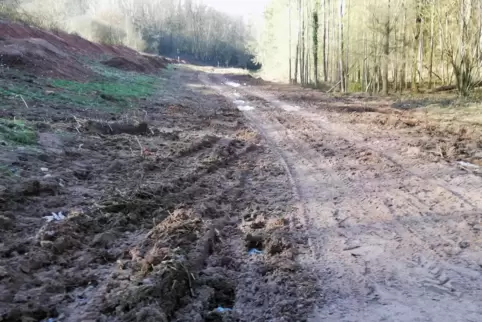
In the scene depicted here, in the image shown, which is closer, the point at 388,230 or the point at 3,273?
the point at 3,273

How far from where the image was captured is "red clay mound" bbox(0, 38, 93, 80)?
44.7ft

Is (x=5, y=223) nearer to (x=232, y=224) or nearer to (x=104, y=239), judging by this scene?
(x=104, y=239)

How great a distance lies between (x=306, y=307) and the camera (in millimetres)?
2990

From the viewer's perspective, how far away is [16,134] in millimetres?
6176

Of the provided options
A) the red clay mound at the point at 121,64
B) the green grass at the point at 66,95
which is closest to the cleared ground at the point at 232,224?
the green grass at the point at 66,95

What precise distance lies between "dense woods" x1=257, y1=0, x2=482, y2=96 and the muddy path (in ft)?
31.8

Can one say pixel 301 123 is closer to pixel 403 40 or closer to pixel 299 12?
pixel 403 40

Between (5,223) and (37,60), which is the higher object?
(37,60)

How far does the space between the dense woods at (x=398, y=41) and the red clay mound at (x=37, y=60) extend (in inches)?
528

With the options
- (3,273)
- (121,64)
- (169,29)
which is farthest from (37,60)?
(169,29)

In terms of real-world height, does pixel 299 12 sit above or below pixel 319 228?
above

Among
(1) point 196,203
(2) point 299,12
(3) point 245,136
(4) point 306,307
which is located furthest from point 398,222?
(2) point 299,12

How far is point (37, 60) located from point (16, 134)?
9.76 meters

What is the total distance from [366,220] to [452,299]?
1562 mm
